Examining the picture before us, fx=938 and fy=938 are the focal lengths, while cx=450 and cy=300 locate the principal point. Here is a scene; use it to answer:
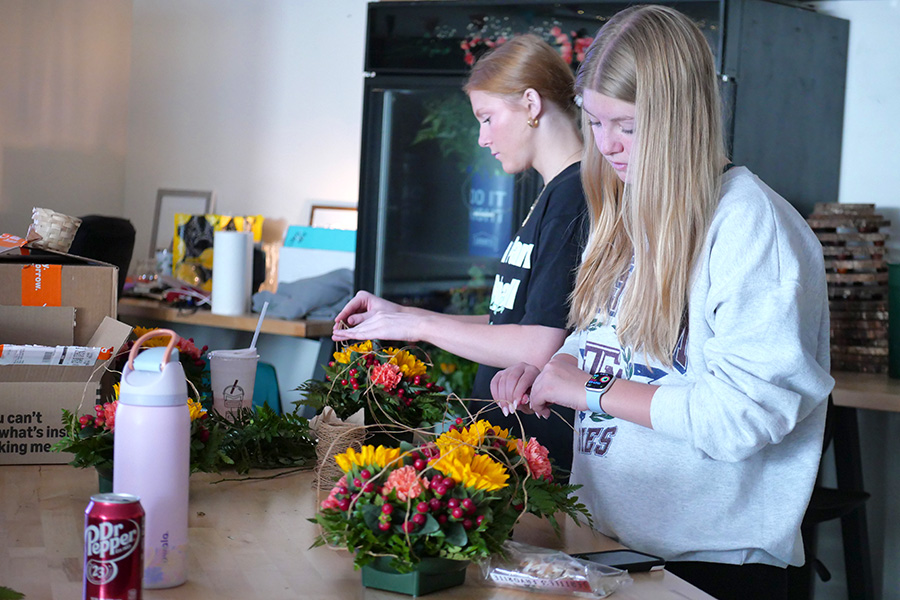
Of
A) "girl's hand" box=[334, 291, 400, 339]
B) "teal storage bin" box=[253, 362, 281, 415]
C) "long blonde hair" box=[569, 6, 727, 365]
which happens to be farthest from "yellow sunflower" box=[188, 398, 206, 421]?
"teal storage bin" box=[253, 362, 281, 415]

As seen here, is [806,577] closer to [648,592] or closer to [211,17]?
[648,592]

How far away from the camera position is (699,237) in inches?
44.9

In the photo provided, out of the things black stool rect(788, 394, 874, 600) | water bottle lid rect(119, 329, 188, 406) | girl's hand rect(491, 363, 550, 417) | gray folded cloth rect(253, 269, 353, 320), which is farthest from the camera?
gray folded cloth rect(253, 269, 353, 320)

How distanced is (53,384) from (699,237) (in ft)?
3.14

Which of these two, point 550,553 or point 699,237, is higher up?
point 699,237

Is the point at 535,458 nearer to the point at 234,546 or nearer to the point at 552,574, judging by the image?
the point at 552,574

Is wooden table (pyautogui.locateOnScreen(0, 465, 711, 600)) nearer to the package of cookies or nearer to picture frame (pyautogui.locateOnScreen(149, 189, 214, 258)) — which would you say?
the package of cookies

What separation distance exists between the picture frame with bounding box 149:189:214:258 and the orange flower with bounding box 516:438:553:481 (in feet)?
10.5

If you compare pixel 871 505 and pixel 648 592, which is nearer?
pixel 648 592

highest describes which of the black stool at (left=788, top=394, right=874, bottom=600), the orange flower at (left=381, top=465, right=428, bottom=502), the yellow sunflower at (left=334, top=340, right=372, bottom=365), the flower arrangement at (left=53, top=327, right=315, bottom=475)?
the yellow sunflower at (left=334, top=340, right=372, bottom=365)

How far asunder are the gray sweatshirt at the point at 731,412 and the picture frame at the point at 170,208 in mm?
3047

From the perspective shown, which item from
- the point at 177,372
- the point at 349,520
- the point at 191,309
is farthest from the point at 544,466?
the point at 191,309

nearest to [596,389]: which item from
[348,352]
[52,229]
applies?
[348,352]

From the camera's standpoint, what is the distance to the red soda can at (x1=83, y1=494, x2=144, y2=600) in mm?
704
